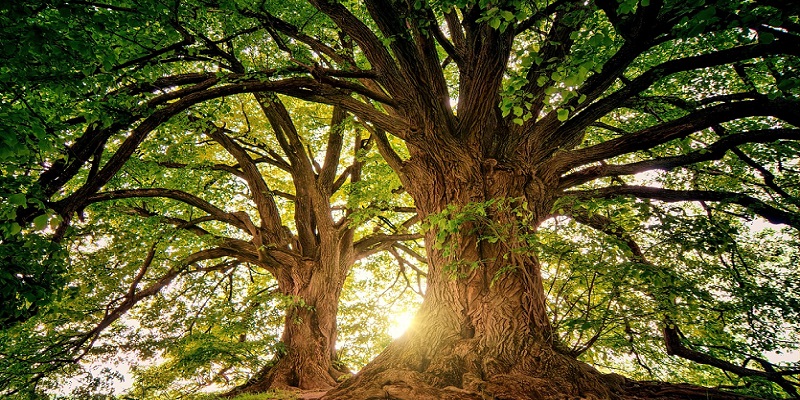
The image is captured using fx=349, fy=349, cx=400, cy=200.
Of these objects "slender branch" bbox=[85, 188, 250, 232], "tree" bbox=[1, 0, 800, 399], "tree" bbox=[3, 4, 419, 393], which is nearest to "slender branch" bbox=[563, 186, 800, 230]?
"tree" bbox=[1, 0, 800, 399]

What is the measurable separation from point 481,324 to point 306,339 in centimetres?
434

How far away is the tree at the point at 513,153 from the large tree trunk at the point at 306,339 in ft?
10.4

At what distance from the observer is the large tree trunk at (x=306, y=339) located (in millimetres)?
6277

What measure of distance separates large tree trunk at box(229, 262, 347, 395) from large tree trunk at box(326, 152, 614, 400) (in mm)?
3168

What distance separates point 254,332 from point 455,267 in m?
4.58

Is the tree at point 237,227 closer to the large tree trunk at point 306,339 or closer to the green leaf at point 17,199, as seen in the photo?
the large tree trunk at point 306,339

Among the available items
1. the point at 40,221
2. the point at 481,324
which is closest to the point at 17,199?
the point at 40,221

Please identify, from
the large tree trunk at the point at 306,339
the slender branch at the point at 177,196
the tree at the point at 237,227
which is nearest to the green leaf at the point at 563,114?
the tree at the point at 237,227

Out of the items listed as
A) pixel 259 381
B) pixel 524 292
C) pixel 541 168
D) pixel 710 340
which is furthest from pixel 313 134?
pixel 710 340

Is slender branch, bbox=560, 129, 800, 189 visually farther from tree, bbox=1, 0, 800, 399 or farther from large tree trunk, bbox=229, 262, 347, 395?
large tree trunk, bbox=229, 262, 347, 395

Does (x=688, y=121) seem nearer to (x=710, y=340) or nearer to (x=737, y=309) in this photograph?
(x=737, y=309)

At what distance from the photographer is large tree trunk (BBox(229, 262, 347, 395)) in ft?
20.6

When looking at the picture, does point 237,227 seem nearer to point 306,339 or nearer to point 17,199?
point 306,339

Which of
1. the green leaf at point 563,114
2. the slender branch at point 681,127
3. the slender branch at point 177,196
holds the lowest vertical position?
the green leaf at point 563,114
